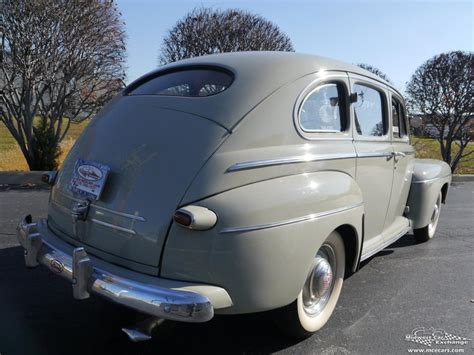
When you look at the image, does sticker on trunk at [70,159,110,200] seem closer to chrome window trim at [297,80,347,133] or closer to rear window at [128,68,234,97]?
rear window at [128,68,234,97]

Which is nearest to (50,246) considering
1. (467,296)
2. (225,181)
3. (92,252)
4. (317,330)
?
(92,252)

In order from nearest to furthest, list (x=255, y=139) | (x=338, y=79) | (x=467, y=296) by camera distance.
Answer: (x=255, y=139) < (x=338, y=79) < (x=467, y=296)

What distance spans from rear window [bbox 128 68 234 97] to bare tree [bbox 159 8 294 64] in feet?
27.8

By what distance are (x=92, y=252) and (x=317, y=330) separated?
1.61 m

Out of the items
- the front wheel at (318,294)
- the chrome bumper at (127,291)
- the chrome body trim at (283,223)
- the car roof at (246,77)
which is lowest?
the front wheel at (318,294)

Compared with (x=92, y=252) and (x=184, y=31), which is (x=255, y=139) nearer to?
(x=92, y=252)

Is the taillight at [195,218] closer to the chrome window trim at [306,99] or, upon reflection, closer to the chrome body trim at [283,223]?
the chrome body trim at [283,223]

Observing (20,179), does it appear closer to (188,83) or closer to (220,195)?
(188,83)

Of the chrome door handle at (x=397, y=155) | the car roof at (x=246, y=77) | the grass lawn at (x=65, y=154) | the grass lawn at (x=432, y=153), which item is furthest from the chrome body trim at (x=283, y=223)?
the grass lawn at (x=432, y=153)

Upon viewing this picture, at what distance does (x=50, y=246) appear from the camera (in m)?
2.86

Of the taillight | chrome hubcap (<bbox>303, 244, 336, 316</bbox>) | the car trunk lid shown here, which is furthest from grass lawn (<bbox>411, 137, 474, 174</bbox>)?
the taillight

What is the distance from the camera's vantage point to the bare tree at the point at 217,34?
11.7 meters

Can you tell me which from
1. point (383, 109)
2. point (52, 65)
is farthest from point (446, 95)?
point (52, 65)

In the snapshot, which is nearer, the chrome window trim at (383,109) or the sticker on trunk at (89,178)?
the sticker on trunk at (89,178)
